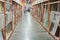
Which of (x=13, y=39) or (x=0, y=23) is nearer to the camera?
(x=0, y=23)

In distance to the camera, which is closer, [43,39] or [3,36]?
[3,36]

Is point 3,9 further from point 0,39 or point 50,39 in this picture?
point 50,39

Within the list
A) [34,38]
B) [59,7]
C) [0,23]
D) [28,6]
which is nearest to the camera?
[0,23]

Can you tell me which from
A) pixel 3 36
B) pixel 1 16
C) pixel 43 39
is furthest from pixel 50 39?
pixel 1 16

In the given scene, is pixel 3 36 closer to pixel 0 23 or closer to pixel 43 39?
pixel 0 23

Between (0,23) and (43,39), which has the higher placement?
(0,23)

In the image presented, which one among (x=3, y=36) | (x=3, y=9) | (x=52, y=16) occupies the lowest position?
(x=3, y=36)

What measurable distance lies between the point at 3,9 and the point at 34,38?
1422 mm

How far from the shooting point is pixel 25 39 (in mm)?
4051

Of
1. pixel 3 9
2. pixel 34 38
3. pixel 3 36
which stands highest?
pixel 3 9

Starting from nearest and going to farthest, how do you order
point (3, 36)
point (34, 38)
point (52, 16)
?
point (3, 36) < point (34, 38) < point (52, 16)

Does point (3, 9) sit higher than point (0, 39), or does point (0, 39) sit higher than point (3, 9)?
point (3, 9)

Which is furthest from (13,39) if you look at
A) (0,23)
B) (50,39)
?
(0,23)

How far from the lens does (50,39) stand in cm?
396
